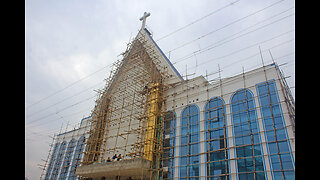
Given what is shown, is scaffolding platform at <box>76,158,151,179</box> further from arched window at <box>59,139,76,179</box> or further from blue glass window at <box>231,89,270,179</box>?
arched window at <box>59,139,76,179</box>

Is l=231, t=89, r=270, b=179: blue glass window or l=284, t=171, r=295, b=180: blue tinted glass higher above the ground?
l=231, t=89, r=270, b=179: blue glass window

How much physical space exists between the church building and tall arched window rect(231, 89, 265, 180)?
0.04 metres

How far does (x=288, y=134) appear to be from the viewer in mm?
9891

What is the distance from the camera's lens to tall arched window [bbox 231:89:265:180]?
10211mm

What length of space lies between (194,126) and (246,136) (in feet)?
10.7

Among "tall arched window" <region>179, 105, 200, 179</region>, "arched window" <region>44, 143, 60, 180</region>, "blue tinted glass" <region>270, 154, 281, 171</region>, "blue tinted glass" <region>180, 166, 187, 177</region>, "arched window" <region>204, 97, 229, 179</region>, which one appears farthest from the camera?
"arched window" <region>44, 143, 60, 180</region>

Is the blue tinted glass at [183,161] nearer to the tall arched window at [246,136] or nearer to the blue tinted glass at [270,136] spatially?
the tall arched window at [246,136]

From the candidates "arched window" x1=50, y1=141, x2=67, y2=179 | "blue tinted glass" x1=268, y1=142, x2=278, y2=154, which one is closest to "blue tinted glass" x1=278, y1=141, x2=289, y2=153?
"blue tinted glass" x1=268, y1=142, x2=278, y2=154

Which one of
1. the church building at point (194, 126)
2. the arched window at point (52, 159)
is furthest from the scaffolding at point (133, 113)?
the arched window at point (52, 159)

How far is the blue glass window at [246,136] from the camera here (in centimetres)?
1022

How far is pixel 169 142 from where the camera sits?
14031 mm

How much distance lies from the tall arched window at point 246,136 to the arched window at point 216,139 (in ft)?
2.10

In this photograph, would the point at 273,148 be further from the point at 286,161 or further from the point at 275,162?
the point at 286,161

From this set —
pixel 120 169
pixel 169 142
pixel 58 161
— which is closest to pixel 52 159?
pixel 58 161
